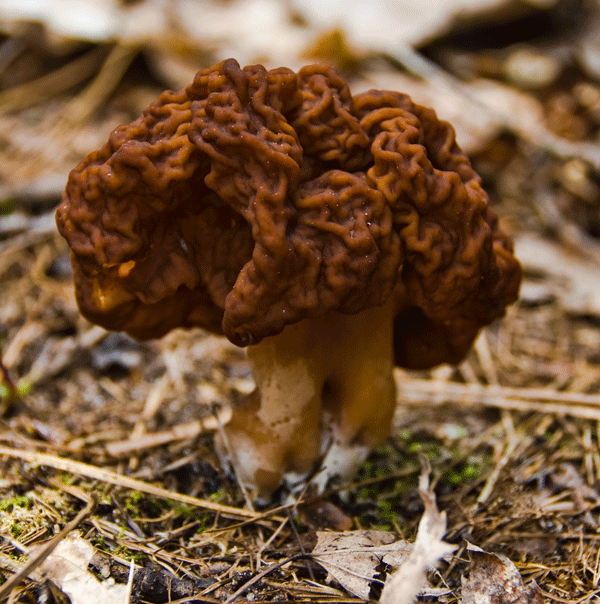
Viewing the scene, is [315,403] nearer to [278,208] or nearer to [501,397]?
[278,208]

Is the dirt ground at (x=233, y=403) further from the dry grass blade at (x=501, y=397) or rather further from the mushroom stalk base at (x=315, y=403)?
the mushroom stalk base at (x=315, y=403)

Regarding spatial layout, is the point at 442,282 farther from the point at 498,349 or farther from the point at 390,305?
the point at 498,349

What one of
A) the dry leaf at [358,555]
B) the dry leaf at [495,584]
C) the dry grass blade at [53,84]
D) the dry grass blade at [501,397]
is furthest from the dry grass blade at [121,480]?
the dry grass blade at [53,84]

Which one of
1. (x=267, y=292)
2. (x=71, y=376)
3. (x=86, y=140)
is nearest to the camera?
(x=267, y=292)

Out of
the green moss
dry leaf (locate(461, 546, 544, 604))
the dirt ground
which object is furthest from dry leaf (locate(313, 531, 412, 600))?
the green moss

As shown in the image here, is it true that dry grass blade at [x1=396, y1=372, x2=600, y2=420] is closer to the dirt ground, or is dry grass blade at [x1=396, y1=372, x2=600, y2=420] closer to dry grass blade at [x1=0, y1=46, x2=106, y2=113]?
the dirt ground

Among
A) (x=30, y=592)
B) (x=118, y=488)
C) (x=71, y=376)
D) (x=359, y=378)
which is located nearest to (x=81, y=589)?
(x=30, y=592)
